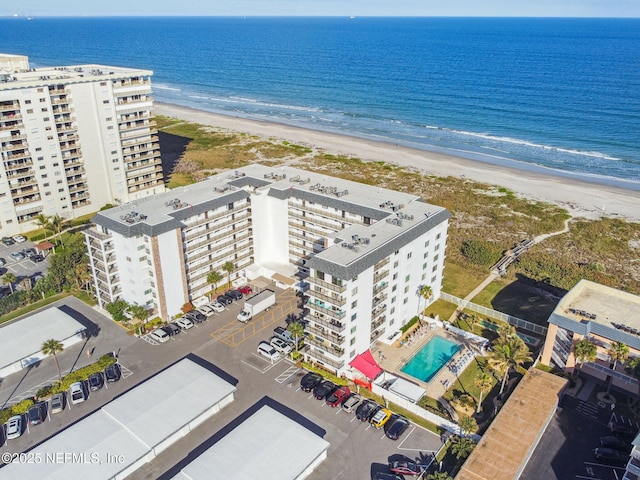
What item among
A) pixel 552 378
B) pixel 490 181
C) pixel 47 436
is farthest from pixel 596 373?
pixel 490 181

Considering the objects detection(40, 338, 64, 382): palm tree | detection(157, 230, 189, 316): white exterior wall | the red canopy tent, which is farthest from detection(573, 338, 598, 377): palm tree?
detection(40, 338, 64, 382): palm tree

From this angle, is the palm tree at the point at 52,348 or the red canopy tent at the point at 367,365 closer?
the red canopy tent at the point at 367,365

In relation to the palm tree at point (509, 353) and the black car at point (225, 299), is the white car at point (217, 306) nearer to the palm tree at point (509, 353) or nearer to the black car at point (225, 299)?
the black car at point (225, 299)

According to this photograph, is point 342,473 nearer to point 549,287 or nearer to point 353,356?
point 353,356

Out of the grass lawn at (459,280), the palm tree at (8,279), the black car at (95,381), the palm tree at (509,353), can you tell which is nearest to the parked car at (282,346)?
the black car at (95,381)

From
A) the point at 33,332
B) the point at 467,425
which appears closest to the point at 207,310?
the point at 33,332

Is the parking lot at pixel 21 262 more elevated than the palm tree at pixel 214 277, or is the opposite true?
the palm tree at pixel 214 277

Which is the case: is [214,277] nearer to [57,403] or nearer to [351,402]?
[57,403]
